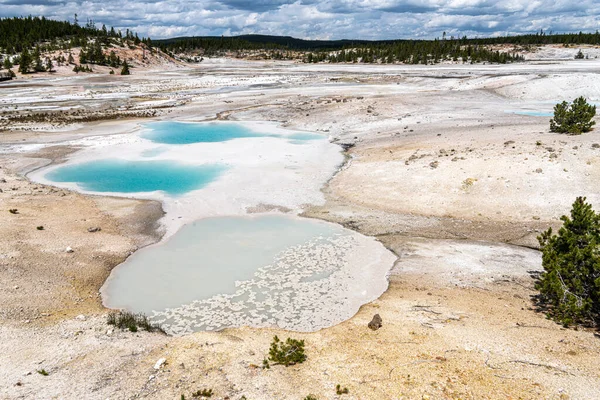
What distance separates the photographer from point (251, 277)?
45.4 feet

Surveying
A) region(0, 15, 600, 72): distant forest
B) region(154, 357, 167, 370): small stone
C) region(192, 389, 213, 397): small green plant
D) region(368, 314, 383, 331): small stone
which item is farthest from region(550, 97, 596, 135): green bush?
region(0, 15, 600, 72): distant forest

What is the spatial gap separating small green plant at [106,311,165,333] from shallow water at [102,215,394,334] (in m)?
0.53

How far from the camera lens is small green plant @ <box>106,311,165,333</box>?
10273mm

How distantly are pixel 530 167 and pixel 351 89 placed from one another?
35624mm

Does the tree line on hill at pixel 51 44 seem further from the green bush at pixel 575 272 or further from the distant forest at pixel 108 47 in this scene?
the green bush at pixel 575 272

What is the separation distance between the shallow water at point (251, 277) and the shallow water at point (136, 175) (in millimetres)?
6071

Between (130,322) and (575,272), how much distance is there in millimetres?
10866

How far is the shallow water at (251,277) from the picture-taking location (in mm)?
11789

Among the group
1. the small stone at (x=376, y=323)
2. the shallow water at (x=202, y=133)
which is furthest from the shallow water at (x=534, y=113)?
the small stone at (x=376, y=323)

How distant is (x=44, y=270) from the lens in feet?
43.6

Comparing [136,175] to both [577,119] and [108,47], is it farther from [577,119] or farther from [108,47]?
[108,47]

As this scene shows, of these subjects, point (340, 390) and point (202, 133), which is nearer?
point (340, 390)

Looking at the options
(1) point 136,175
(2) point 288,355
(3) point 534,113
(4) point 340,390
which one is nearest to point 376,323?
(2) point 288,355

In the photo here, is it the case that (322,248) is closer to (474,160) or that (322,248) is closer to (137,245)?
(137,245)
